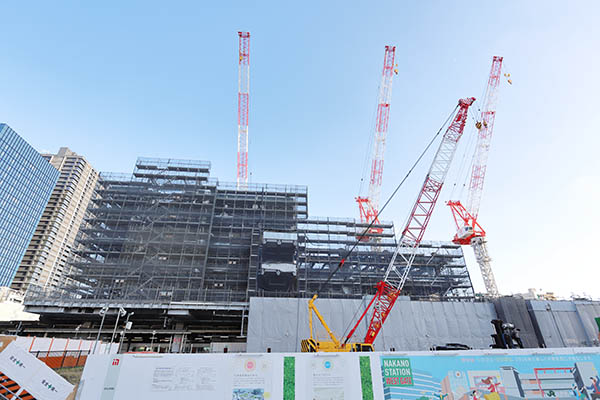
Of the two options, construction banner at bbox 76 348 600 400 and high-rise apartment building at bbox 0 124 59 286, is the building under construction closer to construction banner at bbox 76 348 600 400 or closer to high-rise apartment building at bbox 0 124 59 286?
Answer: construction banner at bbox 76 348 600 400

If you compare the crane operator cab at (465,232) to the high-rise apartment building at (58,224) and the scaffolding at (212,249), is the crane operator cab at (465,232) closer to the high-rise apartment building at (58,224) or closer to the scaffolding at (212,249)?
the scaffolding at (212,249)

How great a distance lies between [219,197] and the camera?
53.6 m

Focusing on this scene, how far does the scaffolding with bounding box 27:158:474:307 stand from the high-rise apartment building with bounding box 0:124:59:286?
79076 millimetres

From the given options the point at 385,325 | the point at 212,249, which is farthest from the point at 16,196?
the point at 385,325

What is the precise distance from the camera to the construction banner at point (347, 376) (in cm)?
728

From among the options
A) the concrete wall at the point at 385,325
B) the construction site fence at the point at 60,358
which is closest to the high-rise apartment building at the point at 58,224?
the construction site fence at the point at 60,358

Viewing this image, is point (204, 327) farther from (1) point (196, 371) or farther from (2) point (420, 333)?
(1) point (196, 371)

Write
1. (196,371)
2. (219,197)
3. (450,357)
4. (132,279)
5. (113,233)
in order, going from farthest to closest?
1. (219,197)
2. (113,233)
3. (132,279)
4. (450,357)
5. (196,371)

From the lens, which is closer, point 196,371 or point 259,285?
point 196,371

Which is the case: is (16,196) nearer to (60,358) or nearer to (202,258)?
(202,258)

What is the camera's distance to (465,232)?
2162 inches

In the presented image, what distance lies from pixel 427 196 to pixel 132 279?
138ft

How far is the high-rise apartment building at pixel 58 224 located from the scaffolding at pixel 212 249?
7274 centimetres

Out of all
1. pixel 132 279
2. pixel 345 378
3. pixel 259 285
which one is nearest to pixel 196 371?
pixel 345 378
